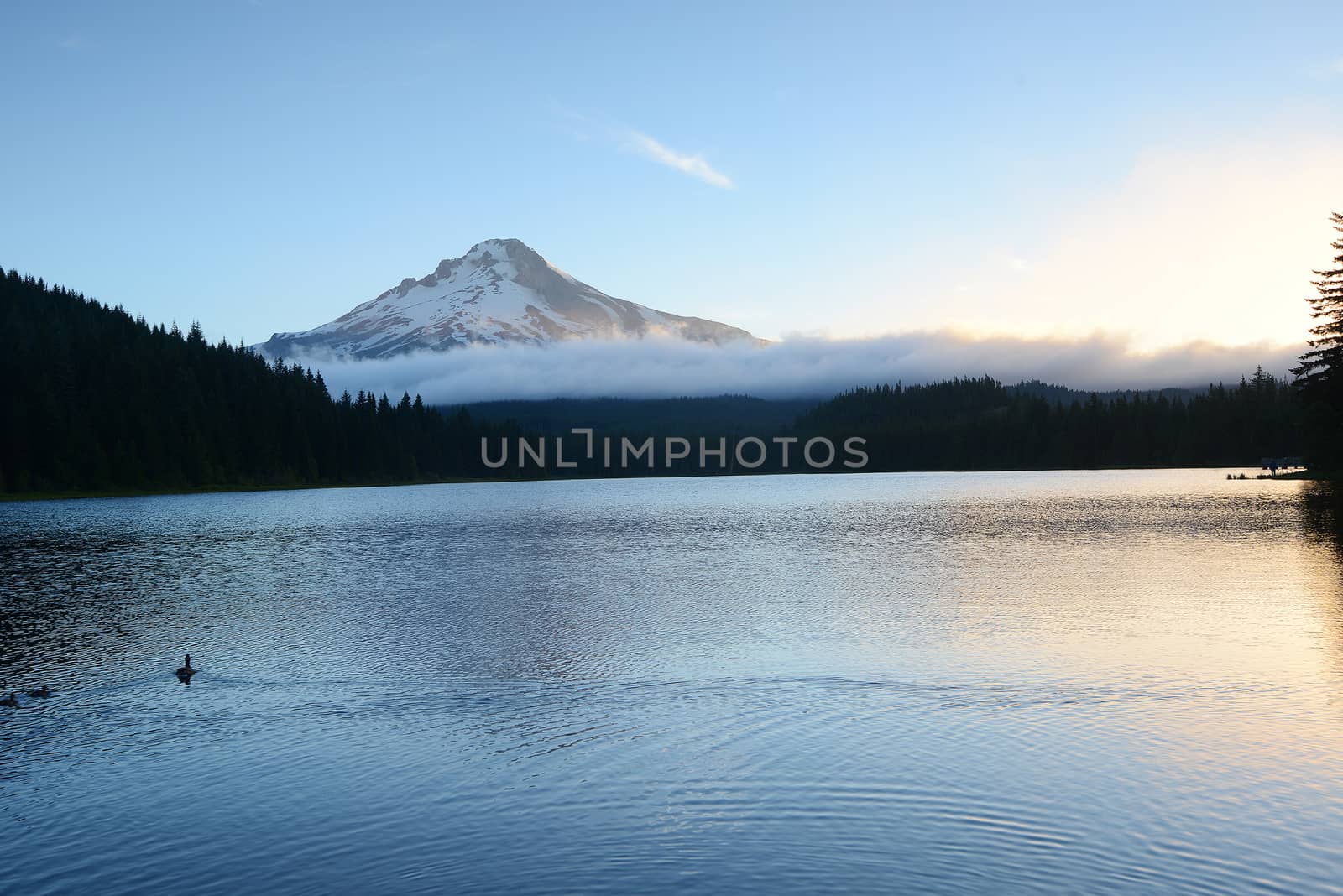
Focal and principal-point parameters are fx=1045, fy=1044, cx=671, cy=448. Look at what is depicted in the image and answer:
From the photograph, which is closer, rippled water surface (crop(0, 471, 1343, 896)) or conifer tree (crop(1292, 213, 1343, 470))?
rippled water surface (crop(0, 471, 1343, 896))

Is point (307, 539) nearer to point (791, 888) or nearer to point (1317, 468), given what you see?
point (791, 888)

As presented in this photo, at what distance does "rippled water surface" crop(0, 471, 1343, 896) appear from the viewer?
49.2ft

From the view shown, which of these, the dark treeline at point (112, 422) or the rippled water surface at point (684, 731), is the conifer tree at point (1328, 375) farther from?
the dark treeline at point (112, 422)

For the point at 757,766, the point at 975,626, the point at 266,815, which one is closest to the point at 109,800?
the point at 266,815

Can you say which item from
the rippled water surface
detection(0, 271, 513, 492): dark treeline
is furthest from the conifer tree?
detection(0, 271, 513, 492): dark treeline

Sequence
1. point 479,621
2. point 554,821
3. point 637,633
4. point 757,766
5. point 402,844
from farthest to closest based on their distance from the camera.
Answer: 1. point 479,621
2. point 637,633
3. point 757,766
4. point 554,821
5. point 402,844

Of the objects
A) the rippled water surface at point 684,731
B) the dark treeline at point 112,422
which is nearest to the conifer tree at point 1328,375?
the rippled water surface at point 684,731

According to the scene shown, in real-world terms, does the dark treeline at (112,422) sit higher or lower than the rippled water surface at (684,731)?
higher

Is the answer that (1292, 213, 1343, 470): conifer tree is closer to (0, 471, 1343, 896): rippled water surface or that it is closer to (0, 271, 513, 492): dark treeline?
(0, 471, 1343, 896): rippled water surface

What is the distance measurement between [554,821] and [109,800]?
7.99m

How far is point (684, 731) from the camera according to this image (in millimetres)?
22500

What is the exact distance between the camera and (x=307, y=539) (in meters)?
81.4

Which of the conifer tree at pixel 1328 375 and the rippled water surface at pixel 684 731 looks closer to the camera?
the rippled water surface at pixel 684 731

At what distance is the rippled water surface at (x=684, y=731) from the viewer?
1501cm
